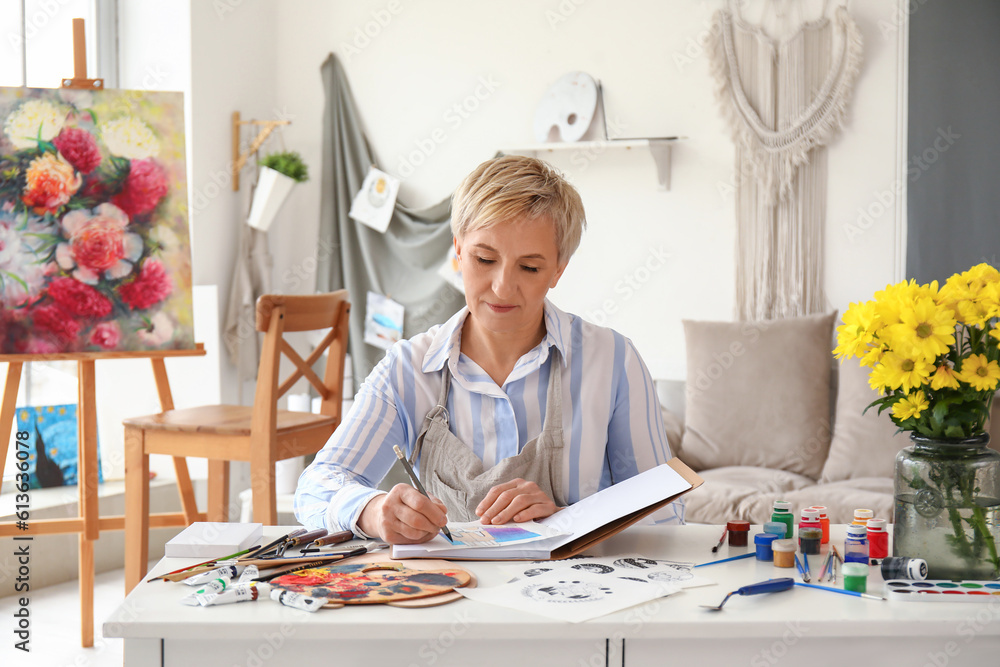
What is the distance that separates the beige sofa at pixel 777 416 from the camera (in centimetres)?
278

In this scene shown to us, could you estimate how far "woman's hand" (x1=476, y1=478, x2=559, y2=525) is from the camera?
1135 mm

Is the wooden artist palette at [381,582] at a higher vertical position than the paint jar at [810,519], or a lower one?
lower

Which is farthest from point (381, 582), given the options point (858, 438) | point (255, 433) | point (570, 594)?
point (858, 438)

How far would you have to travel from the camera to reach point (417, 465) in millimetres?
1362

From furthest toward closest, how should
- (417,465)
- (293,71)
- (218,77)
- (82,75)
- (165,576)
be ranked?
(293,71)
(218,77)
(82,75)
(417,465)
(165,576)

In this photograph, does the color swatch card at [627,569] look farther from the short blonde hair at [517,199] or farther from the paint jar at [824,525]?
the short blonde hair at [517,199]

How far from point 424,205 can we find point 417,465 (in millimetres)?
2602

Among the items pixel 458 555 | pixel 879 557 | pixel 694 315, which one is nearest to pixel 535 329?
pixel 458 555

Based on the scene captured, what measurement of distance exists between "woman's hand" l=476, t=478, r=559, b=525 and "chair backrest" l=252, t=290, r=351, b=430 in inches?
49.6

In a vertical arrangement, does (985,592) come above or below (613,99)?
below

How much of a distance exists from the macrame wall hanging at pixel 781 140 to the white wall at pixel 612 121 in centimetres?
7

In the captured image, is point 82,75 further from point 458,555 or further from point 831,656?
point 831,656

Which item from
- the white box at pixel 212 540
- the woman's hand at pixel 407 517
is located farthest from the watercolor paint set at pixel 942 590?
the white box at pixel 212 540

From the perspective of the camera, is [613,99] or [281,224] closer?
[613,99]
